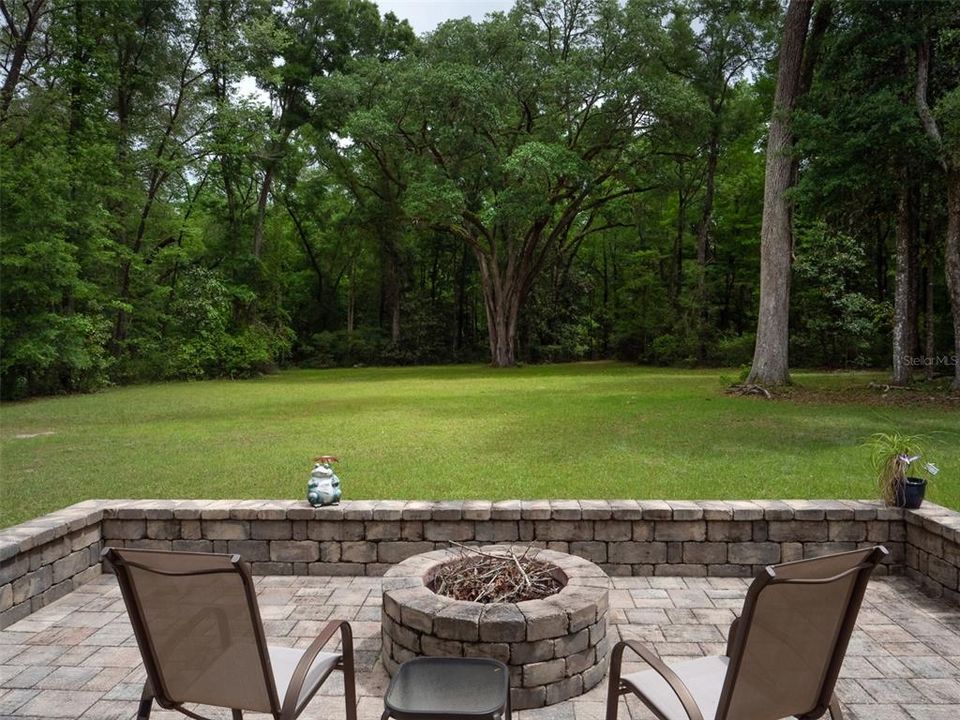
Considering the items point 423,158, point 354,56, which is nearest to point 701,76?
point 423,158

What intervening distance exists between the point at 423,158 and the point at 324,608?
20878 mm

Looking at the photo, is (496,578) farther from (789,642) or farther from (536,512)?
(789,642)

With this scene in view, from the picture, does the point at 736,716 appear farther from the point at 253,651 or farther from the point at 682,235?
the point at 682,235

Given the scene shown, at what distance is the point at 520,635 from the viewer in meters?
2.52

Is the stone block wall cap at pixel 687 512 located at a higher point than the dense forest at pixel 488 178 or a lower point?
lower

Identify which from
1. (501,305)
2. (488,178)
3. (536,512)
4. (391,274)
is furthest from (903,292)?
(391,274)

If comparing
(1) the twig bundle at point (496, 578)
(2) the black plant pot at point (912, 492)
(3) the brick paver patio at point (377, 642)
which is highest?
(2) the black plant pot at point (912, 492)

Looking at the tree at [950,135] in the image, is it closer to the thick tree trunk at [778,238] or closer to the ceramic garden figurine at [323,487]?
the thick tree trunk at [778,238]

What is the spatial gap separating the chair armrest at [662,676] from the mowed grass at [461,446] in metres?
3.17

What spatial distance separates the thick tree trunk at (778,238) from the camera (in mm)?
13031

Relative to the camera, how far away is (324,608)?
354 centimetres

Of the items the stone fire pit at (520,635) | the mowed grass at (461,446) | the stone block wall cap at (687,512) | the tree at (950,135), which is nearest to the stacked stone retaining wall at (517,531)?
the stone block wall cap at (687,512)

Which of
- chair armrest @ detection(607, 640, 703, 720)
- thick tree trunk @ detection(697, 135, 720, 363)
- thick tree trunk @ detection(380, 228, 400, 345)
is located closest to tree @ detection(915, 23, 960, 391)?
chair armrest @ detection(607, 640, 703, 720)

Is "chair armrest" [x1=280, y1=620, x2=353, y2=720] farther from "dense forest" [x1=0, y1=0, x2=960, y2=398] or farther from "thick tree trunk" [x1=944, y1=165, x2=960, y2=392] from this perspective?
"thick tree trunk" [x1=944, y1=165, x2=960, y2=392]
